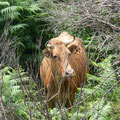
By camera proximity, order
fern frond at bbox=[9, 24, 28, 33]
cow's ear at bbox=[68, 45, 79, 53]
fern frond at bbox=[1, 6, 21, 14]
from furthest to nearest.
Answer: fern frond at bbox=[1, 6, 21, 14] < fern frond at bbox=[9, 24, 28, 33] < cow's ear at bbox=[68, 45, 79, 53]

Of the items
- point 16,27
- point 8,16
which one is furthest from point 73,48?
point 8,16

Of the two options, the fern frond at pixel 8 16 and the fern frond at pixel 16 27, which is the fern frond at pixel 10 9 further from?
the fern frond at pixel 16 27

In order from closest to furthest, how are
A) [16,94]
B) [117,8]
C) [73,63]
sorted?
[16,94]
[117,8]
[73,63]

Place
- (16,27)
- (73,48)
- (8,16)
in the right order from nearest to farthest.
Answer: (73,48)
(16,27)
(8,16)

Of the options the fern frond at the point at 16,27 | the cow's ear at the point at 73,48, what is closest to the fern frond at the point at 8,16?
the fern frond at the point at 16,27

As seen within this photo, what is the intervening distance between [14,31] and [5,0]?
5.21 ft

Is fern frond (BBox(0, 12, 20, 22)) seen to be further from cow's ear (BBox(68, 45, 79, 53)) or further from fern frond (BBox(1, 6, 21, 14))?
cow's ear (BBox(68, 45, 79, 53))

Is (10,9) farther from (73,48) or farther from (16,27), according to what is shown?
(73,48)

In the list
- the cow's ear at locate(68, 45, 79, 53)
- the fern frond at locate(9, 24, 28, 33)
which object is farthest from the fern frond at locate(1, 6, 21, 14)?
the cow's ear at locate(68, 45, 79, 53)

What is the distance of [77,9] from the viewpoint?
7.89 m

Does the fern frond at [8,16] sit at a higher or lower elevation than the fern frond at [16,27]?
higher

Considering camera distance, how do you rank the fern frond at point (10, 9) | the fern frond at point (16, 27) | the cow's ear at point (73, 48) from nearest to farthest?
the cow's ear at point (73, 48), the fern frond at point (16, 27), the fern frond at point (10, 9)

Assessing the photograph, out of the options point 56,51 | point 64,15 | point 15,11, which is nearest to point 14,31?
point 15,11

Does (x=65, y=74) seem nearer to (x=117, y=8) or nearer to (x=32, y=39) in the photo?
(x=117, y=8)
